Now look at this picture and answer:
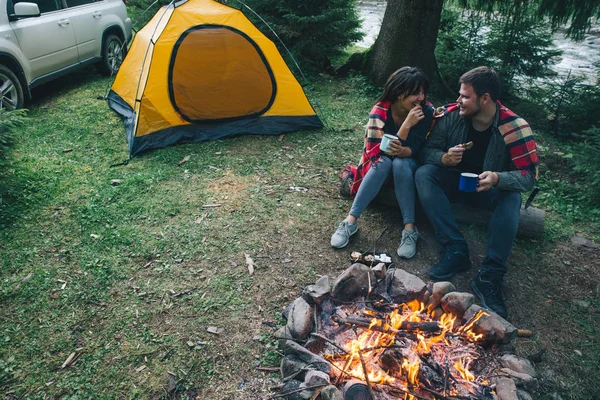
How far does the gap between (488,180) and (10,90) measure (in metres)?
6.22

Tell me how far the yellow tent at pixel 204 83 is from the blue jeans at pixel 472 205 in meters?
2.79

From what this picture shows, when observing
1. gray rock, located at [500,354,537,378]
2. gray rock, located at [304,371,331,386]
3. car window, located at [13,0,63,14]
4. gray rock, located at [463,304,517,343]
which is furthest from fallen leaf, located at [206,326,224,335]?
car window, located at [13,0,63,14]

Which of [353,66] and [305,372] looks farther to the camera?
[353,66]

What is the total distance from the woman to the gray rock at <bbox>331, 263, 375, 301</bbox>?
77 cm

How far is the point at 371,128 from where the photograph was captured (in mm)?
3656

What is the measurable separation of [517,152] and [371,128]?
118 centimetres

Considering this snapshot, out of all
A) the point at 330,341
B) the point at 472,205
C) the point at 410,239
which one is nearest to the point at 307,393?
the point at 330,341

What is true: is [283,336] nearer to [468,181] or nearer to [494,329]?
[494,329]

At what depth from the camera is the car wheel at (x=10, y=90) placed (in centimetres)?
560

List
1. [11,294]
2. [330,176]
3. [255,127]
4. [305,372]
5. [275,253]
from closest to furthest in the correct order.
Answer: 1. [305,372]
2. [11,294]
3. [275,253]
4. [330,176]
5. [255,127]

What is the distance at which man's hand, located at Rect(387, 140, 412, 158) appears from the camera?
3.49m

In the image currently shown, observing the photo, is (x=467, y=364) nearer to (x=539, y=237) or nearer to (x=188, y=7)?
(x=539, y=237)

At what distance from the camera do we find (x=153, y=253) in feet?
11.7

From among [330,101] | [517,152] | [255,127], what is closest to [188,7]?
[255,127]
